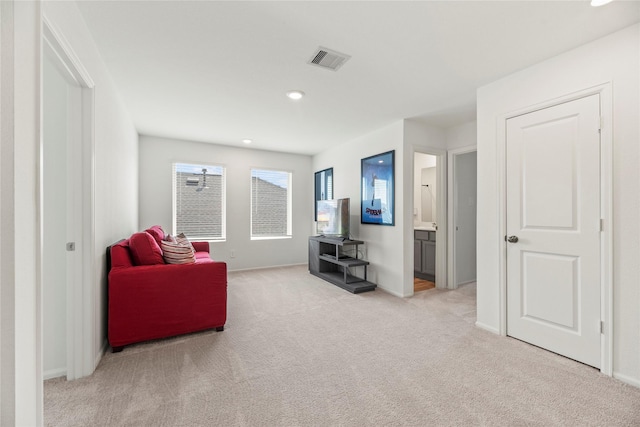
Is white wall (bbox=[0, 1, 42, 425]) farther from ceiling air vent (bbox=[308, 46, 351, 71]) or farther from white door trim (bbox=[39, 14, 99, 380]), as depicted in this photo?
ceiling air vent (bbox=[308, 46, 351, 71])

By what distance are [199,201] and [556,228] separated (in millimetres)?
5076

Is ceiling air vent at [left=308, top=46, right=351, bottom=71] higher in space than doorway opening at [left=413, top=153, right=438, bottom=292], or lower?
higher

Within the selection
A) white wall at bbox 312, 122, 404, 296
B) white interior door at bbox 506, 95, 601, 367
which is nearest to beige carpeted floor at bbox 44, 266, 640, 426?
white interior door at bbox 506, 95, 601, 367

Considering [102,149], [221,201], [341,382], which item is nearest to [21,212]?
[102,149]

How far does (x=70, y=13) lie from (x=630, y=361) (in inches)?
168

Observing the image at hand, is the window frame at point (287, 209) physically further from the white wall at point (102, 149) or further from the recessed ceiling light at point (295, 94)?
the recessed ceiling light at point (295, 94)

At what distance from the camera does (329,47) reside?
7.09 feet

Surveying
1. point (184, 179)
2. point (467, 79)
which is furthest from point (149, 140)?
point (467, 79)

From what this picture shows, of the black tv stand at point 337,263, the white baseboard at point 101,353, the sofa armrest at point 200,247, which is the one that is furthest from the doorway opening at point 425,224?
the white baseboard at point 101,353

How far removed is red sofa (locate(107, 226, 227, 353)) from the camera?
2.26 m

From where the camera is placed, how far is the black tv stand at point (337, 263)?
13.6 ft

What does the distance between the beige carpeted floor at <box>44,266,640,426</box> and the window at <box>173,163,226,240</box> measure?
273 centimetres

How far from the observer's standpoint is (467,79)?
8.76 feet

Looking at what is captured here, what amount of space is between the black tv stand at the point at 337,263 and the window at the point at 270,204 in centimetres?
107
